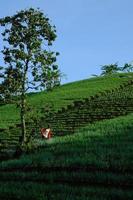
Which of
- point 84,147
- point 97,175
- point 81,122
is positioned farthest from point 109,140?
point 81,122

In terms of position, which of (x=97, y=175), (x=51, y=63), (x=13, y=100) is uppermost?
(x=51, y=63)

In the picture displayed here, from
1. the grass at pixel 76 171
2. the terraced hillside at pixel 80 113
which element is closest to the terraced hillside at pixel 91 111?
the terraced hillside at pixel 80 113

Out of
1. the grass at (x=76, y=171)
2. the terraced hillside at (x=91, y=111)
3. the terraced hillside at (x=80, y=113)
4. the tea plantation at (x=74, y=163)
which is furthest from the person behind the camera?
the terraced hillside at (x=91, y=111)

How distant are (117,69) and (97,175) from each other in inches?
6203

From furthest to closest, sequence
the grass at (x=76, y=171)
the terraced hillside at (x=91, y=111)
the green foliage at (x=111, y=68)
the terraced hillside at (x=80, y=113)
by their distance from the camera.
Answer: the green foliage at (x=111, y=68) < the terraced hillside at (x=91, y=111) < the terraced hillside at (x=80, y=113) < the grass at (x=76, y=171)

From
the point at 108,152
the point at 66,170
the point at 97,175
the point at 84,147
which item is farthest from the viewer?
the point at 84,147

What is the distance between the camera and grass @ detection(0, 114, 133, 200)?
18703 millimetres

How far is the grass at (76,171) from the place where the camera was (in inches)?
736

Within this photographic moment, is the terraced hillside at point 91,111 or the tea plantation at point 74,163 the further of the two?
the terraced hillside at point 91,111

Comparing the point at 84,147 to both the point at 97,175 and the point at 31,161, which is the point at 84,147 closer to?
the point at 31,161

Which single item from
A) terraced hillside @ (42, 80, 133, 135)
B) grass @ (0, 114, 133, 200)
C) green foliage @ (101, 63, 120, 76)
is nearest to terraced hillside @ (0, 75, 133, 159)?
terraced hillside @ (42, 80, 133, 135)

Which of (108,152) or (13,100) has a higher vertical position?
(13,100)

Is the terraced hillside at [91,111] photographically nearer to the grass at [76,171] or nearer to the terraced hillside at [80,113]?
the terraced hillside at [80,113]

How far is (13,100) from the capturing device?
3831cm
